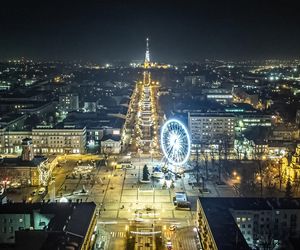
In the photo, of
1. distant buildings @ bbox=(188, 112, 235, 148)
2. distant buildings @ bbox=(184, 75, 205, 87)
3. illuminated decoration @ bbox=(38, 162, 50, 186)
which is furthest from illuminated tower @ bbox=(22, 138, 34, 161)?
distant buildings @ bbox=(184, 75, 205, 87)

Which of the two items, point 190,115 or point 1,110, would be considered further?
point 1,110

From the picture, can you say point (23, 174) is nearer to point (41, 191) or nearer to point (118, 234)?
point (41, 191)

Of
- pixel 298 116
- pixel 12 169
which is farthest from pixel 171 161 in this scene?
pixel 298 116

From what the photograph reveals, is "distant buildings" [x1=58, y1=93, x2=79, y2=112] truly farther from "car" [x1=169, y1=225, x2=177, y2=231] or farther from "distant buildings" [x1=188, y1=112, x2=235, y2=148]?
"car" [x1=169, y1=225, x2=177, y2=231]

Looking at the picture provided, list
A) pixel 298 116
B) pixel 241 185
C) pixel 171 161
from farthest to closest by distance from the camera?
1. pixel 298 116
2. pixel 171 161
3. pixel 241 185

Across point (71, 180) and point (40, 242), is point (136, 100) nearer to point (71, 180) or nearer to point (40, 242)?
point (71, 180)

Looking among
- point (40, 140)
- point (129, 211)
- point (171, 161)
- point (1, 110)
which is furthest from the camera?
point (1, 110)

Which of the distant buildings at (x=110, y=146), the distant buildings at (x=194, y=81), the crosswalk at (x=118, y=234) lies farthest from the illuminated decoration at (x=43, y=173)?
the distant buildings at (x=194, y=81)

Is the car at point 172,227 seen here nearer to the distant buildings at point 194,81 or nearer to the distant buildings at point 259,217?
the distant buildings at point 259,217

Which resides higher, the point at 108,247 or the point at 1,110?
the point at 1,110
